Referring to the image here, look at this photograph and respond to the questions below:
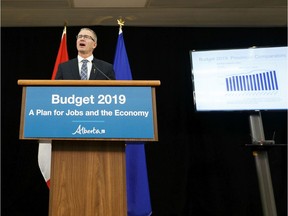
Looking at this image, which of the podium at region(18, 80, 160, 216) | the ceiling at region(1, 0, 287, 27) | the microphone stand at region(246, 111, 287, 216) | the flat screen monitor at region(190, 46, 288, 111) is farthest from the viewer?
the ceiling at region(1, 0, 287, 27)

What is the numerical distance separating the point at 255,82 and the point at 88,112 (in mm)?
2070

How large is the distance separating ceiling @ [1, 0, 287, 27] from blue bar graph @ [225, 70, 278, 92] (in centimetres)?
93

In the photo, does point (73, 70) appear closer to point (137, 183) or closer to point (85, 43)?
point (85, 43)

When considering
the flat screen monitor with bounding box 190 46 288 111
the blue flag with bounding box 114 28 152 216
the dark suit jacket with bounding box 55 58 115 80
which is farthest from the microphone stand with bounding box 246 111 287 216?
the dark suit jacket with bounding box 55 58 115 80

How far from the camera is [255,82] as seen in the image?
2959 millimetres

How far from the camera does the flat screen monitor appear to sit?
2.92 metres

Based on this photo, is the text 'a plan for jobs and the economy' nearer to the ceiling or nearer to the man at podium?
the man at podium

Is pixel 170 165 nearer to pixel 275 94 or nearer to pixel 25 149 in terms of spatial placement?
pixel 275 94

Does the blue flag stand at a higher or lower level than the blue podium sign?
lower

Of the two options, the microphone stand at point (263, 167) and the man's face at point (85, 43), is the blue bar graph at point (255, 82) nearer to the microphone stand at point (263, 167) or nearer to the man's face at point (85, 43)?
the microphone stand at point (263, 167)

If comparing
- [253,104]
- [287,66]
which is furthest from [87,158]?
[287,66]

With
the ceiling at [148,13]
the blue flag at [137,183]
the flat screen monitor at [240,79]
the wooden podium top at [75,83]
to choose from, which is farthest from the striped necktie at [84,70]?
the ceiling at [148,13]

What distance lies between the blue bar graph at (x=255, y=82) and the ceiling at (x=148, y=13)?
0.93 m

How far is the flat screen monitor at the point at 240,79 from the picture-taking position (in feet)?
9.59
